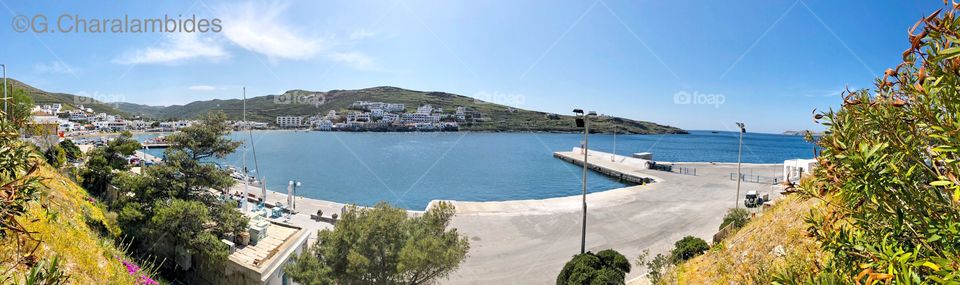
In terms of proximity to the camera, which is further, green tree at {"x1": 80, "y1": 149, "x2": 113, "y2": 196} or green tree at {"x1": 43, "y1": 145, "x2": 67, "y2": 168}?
green tree at {"x1": 80, "y1": 149, "x2": 113, "y2": 196}

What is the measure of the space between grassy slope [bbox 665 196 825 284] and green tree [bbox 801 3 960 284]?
4.54 meters

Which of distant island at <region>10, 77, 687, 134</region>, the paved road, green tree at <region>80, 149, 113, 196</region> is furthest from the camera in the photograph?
distant island at <region>10, 77, 687, 134</region>

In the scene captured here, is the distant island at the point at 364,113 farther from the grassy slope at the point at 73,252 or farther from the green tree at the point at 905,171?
the green tree at the point at 905,171

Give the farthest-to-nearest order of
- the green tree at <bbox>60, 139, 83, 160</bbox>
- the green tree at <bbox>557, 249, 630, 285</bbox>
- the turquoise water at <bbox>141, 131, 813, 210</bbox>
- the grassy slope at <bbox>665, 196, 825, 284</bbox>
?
1. the turquoise water at <bbox>141, 131, 813, 210</bbox>
2. the green tree at <bbox>60, 139, 83, 160</bbox>
3. the green tree at <bbox>557, 249, 630, 285</bbox>
4. the grassy slope at <bbox>665, 196, 825, 284</bbox>

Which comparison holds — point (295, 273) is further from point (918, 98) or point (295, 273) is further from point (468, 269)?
point (918, 98)

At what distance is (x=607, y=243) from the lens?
1870 cm

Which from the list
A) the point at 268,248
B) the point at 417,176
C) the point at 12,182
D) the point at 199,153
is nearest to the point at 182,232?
the point at 268,248

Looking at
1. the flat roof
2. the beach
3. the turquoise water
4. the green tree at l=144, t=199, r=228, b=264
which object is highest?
the green tree at l=144, t=199, r=228, b=264

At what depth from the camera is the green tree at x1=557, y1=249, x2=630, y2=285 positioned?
36.6 ft

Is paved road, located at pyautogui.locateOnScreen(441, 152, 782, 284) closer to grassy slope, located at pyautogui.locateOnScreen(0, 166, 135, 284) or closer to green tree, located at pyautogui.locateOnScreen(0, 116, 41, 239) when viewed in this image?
grassy slope, located at pyautogui.locateOnScreen(0, 166, 135, 284)

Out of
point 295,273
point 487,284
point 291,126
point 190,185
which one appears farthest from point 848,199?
point 291,126

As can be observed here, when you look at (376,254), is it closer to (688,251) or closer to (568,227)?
(688,251)

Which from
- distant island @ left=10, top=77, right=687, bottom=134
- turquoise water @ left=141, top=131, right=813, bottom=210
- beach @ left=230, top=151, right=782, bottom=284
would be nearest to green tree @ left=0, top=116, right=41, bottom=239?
beach @ left=230, top=151, right=782, bottom=284

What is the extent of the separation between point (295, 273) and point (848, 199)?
10503 millimetres
